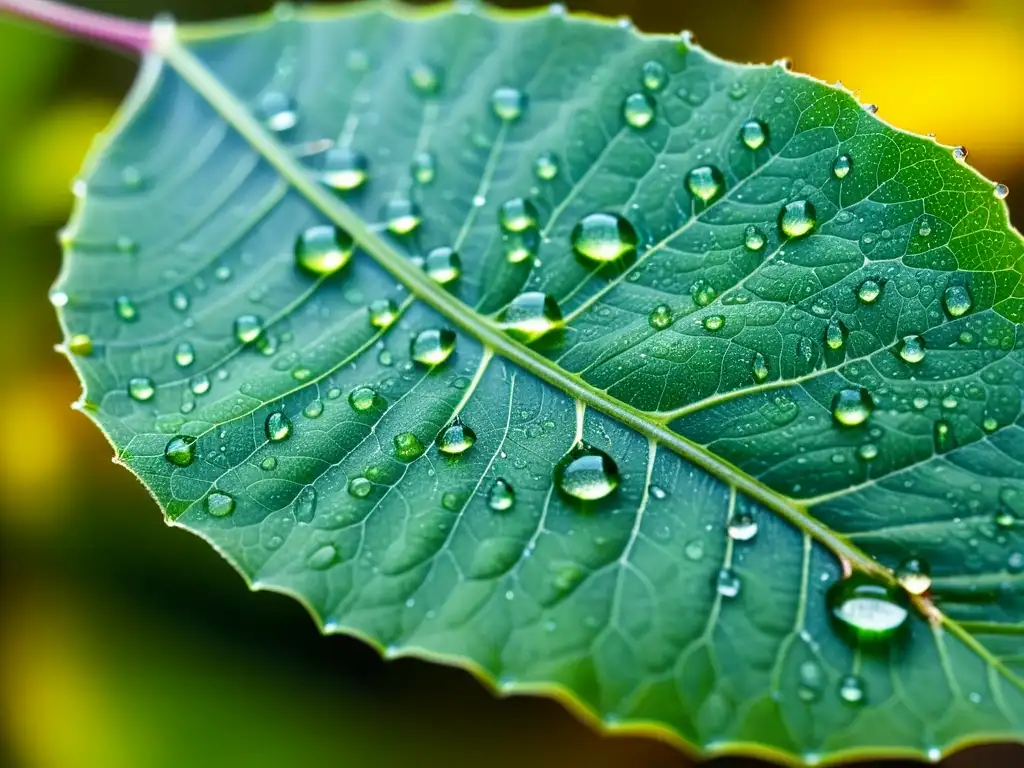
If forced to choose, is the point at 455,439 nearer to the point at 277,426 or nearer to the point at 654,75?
the point at 277,426

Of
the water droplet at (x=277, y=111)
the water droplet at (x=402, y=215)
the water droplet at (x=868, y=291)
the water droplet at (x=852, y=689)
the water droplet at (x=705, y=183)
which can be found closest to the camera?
the water droplet at (x=852, y=689)

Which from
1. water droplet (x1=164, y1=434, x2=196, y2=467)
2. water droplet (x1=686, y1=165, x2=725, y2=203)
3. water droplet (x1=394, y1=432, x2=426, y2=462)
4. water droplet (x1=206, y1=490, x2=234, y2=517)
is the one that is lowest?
water droplet (x1=206, y1=490, x2=234, y2=517)

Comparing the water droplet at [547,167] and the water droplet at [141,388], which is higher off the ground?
the water droplet at [547,167]

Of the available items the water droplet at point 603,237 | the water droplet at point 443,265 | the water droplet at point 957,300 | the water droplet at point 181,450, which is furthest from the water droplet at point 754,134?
the water droplet at point 181,450

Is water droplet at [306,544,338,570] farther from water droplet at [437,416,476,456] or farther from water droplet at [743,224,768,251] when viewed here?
water droplet at [743,224,768,251]

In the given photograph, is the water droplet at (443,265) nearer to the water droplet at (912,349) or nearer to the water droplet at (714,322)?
the water droplet at (714,322)

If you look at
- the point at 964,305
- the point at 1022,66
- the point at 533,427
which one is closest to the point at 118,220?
the point at 533,427

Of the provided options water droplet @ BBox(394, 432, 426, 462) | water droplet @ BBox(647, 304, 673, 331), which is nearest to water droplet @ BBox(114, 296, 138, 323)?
water droplet @ BBox(394, 432, 426, 462)
